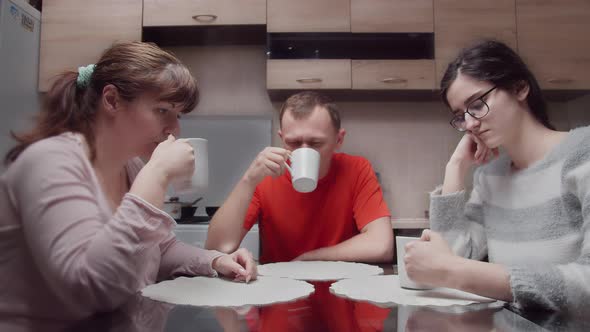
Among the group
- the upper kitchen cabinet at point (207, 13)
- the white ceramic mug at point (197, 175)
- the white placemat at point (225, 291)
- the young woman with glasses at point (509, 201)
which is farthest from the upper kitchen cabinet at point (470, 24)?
the white placemat at point (225, 291)

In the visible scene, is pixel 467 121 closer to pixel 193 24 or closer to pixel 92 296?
pixel 92 296

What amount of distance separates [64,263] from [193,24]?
206 cm

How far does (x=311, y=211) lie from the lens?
1.49 meters

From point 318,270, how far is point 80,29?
2191 millimetres

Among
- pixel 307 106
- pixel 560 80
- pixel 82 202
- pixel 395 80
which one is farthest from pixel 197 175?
pixel 560 80

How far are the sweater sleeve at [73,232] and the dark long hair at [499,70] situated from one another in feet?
2.59

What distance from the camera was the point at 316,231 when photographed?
146 centimetres

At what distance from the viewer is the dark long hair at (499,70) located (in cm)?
96

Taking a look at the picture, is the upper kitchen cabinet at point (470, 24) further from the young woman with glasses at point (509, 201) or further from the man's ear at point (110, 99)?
the man's ear at point (110, 99)

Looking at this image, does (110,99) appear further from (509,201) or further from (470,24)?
(470,24)

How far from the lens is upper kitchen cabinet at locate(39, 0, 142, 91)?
241 centimetres

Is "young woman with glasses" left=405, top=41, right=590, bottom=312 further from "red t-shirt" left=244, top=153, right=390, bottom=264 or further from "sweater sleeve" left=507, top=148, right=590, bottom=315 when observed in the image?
"red t-shirt" left=244, top=153, right=390, bottom=264

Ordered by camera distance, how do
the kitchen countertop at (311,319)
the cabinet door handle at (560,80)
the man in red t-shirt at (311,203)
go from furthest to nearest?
1. the cabinet door handle at (560,80)
2. the man in red t-shirt at (311,203)
3. the kitchen countertop at (311,319)

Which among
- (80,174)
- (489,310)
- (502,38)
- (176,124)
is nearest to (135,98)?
(176,124)
